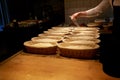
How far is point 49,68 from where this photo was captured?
1.19 metres

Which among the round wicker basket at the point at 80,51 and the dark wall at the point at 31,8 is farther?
the dark wall at the point at 31,8

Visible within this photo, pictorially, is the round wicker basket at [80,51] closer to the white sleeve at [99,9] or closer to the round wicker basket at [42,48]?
the round wicker basket at [42,48]

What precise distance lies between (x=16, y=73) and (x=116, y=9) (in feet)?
3.49

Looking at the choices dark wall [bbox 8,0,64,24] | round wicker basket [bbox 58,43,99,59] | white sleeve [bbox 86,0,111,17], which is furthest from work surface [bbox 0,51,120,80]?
dark wall [bbox 8,0,64,24]

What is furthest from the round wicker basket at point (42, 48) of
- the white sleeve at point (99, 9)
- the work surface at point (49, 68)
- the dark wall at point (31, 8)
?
the dark wall at point (31, 8)

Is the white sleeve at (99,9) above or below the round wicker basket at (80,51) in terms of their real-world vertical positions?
above

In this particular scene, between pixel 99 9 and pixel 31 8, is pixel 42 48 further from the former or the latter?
pixel 31 8

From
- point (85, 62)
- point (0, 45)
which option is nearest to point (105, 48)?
point (85, 62)

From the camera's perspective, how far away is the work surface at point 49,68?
3.46 ft

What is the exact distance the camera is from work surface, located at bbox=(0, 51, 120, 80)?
1.05 meters

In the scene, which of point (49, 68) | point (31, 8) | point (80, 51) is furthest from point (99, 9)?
point (31, 8)

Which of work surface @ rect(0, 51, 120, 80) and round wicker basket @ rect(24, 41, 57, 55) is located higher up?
round wicker basket @ rect(24, 41, 57, 55)

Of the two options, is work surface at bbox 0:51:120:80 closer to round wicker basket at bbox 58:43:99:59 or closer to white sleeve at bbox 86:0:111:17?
round wicker basket at bbox 58:43:99:59

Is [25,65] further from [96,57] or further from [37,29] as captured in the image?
[37,29]
